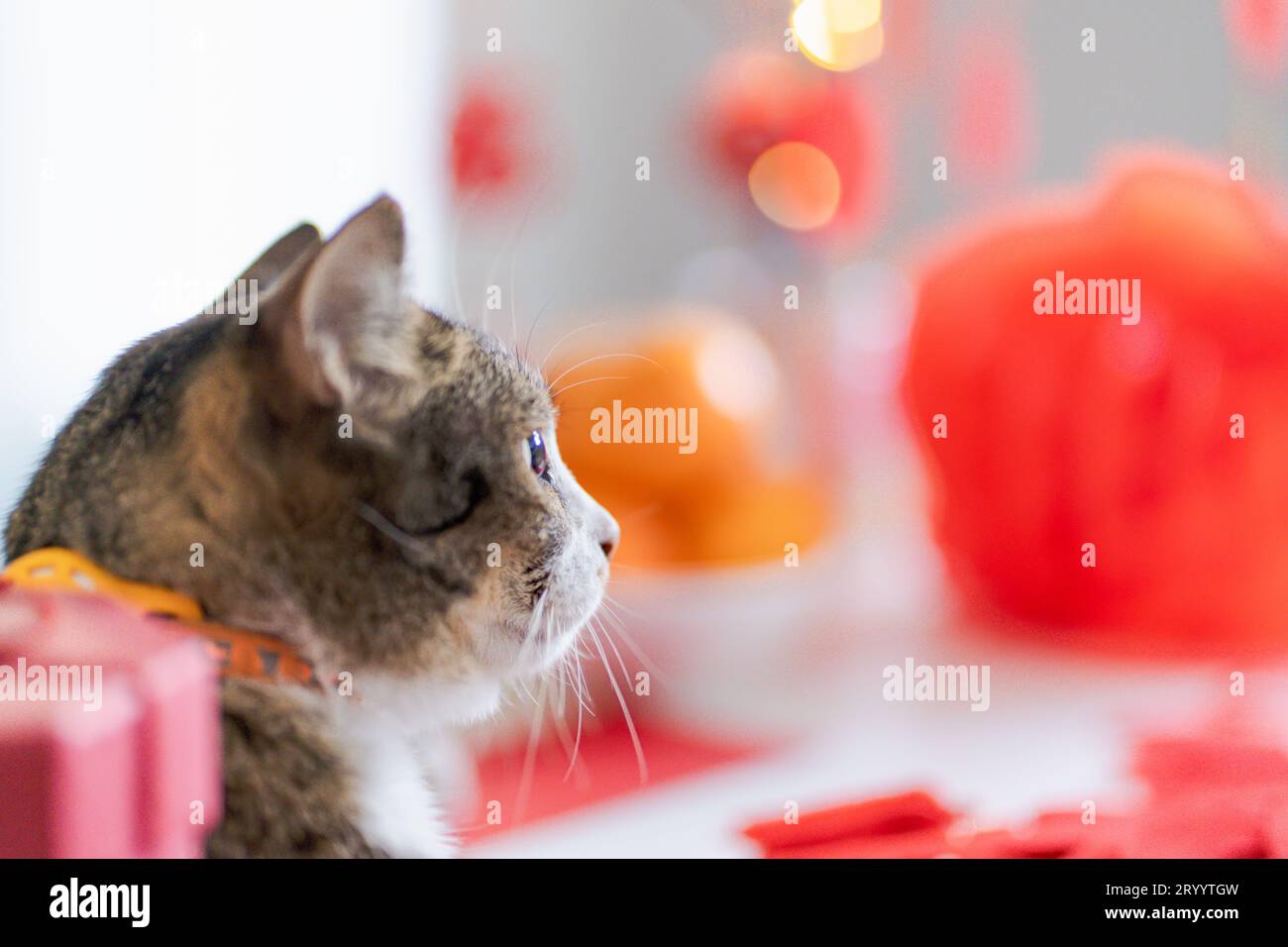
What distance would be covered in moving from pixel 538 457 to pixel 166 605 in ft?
0.45

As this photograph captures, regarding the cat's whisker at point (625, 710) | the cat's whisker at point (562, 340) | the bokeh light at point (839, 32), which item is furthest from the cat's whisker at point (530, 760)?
the bokeh light at point (839, 32)

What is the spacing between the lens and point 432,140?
65 cm

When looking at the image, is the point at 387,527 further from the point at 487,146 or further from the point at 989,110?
the point at 989,110

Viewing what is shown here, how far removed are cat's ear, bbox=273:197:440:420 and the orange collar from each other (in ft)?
0.25

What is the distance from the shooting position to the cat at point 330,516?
331 mm

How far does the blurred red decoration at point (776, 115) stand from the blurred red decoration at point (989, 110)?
0.25 feet

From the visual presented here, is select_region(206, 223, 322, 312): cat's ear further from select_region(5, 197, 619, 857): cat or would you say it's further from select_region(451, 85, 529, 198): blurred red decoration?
select_region(451, 85, 529, 198): blurred red decoration

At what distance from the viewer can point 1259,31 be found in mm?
565

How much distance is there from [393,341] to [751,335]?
36cm

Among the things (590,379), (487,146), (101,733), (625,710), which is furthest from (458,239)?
(101,733)

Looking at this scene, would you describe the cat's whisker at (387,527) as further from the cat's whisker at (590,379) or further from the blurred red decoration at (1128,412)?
the blurred red decoration at (1128,412)

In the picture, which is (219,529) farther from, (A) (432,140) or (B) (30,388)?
(A) (432,140)
